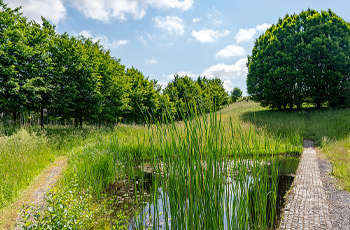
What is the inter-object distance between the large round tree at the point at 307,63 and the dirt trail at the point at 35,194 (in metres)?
17.2

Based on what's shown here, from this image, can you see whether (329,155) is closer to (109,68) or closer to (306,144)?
(306,144)

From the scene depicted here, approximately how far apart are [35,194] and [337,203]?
19.2ft

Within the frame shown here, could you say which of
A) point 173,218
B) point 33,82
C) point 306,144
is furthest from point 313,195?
point 33,82

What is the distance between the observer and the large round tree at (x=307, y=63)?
690 inches

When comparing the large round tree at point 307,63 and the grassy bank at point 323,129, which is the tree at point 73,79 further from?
the large round tree at point 307,63

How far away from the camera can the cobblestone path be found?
313 cm

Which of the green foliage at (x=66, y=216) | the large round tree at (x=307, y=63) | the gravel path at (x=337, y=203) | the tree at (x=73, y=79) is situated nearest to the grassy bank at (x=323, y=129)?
the large round tree at (x=307, y=63)

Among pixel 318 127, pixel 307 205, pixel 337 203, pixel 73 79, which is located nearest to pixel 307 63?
pixel 318 127

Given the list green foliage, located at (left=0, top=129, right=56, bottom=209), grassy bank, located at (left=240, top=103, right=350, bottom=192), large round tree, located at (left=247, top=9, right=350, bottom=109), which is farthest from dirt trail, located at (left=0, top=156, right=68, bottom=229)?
large round tree, located at (left=247, top=9, right=350, bottom=109)

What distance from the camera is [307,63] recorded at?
58.4 feet

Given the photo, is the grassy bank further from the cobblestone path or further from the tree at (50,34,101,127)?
the tree at (50,34,101,127)

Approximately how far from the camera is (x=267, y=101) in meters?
20.2

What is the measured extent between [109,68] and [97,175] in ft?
40.9

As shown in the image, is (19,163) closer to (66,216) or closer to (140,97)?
(66,216)
